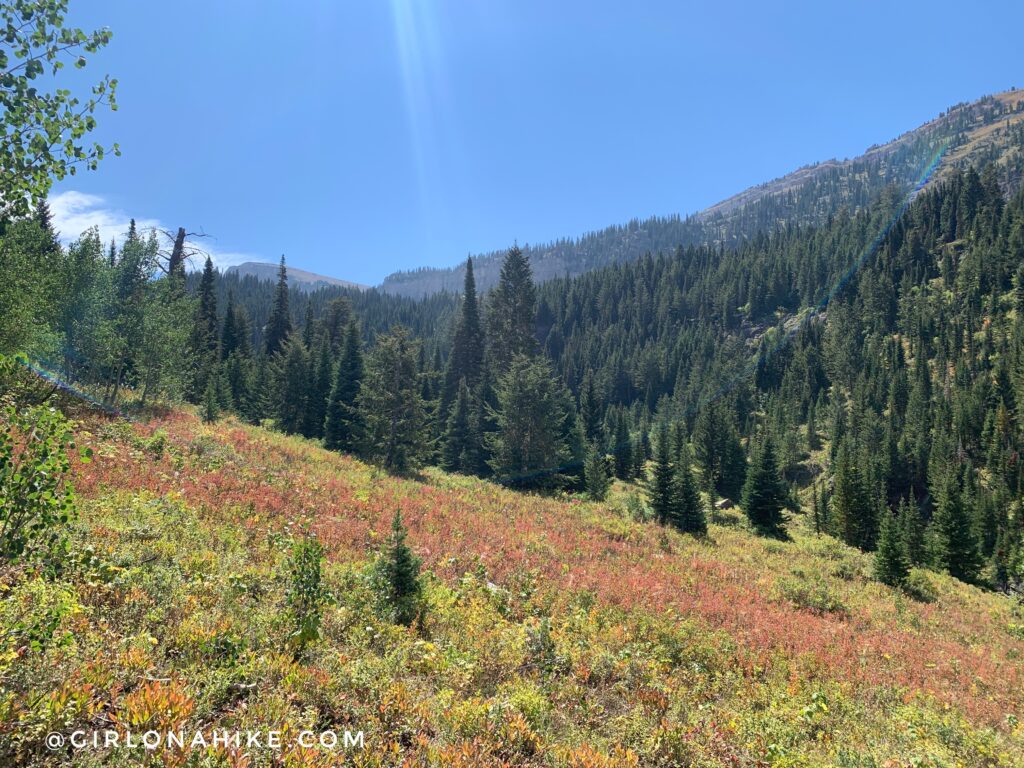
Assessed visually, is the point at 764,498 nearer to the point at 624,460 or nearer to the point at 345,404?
the point at 624,460

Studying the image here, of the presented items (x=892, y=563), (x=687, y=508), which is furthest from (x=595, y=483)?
(x=892, y=563)

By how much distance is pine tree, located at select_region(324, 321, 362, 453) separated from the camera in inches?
1548

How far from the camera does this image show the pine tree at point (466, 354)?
191ft

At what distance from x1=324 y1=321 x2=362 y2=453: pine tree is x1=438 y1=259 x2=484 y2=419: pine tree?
14.9 m

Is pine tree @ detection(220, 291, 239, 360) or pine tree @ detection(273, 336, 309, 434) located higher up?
pine tree @ detection(220, 291, 239, 360)

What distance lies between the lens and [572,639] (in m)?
9.47

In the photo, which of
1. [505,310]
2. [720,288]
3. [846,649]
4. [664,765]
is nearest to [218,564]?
[664,765]

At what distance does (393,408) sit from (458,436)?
12.5 meters

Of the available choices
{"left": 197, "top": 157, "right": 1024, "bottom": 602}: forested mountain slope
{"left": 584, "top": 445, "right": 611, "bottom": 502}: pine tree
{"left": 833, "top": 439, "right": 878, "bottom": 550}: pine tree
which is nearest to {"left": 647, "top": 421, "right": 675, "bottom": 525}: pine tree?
{"left": 584, "top": 445, "right": 611, "bottom": 502}: pine tree

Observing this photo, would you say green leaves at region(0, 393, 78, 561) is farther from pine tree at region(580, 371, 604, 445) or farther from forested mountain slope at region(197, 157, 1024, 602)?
pine tree at region(580, 371, 604, 445)

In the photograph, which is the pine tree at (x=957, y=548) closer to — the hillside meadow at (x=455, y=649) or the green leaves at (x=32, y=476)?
the hillside meadow at (x=455, y=649)

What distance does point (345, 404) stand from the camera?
1547 inches

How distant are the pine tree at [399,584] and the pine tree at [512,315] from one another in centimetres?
4615

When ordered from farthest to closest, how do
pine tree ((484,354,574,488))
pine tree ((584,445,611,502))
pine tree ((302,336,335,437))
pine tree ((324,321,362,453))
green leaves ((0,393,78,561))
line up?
pine tree ((302,336,335,437)) → pine tree ((324,321,362,453)) → pine tree ((484,354,574,488)) → pine tree ((584,445,611,502)) → green leaves ((0,393,78,561))
